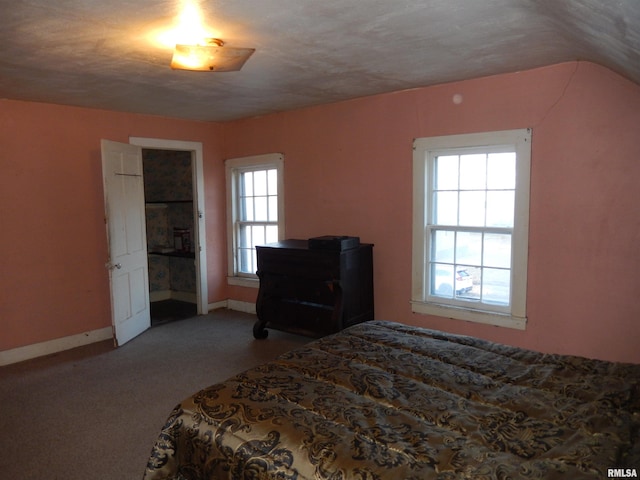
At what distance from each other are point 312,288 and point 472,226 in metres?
1.56

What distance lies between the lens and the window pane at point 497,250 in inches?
142

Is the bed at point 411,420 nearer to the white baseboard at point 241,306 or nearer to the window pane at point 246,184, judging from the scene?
the white baseboard at point 241,306

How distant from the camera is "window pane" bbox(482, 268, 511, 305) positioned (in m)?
3.63

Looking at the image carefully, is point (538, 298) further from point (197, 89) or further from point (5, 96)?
point (5, 96)

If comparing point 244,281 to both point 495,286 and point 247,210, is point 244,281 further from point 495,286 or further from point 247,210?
point 495,286

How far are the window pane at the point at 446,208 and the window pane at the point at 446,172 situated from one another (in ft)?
0.23

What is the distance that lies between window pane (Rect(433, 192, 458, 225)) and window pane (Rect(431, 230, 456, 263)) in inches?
4.0

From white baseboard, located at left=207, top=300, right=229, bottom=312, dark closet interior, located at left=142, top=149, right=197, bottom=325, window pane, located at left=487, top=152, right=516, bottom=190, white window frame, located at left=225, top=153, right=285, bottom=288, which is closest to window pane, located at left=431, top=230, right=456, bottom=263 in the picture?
window pane, located at left=487, top=152, right=516, bottom=190

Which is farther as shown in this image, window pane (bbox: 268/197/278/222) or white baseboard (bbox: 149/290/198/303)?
white baseboard (bbox: 149/290/198/303)

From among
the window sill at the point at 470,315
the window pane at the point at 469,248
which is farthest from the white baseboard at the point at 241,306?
the window pane at the point at 469,248

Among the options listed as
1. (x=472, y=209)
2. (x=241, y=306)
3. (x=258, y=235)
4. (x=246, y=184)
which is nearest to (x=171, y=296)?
(x=241, y=306)

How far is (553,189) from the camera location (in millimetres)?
3305

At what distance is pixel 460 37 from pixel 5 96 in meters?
3.91

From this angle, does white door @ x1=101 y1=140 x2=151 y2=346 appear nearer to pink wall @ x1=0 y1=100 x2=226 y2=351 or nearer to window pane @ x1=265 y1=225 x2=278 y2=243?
pink wall @ x1=0 y1=100 x2=226 y2=351
